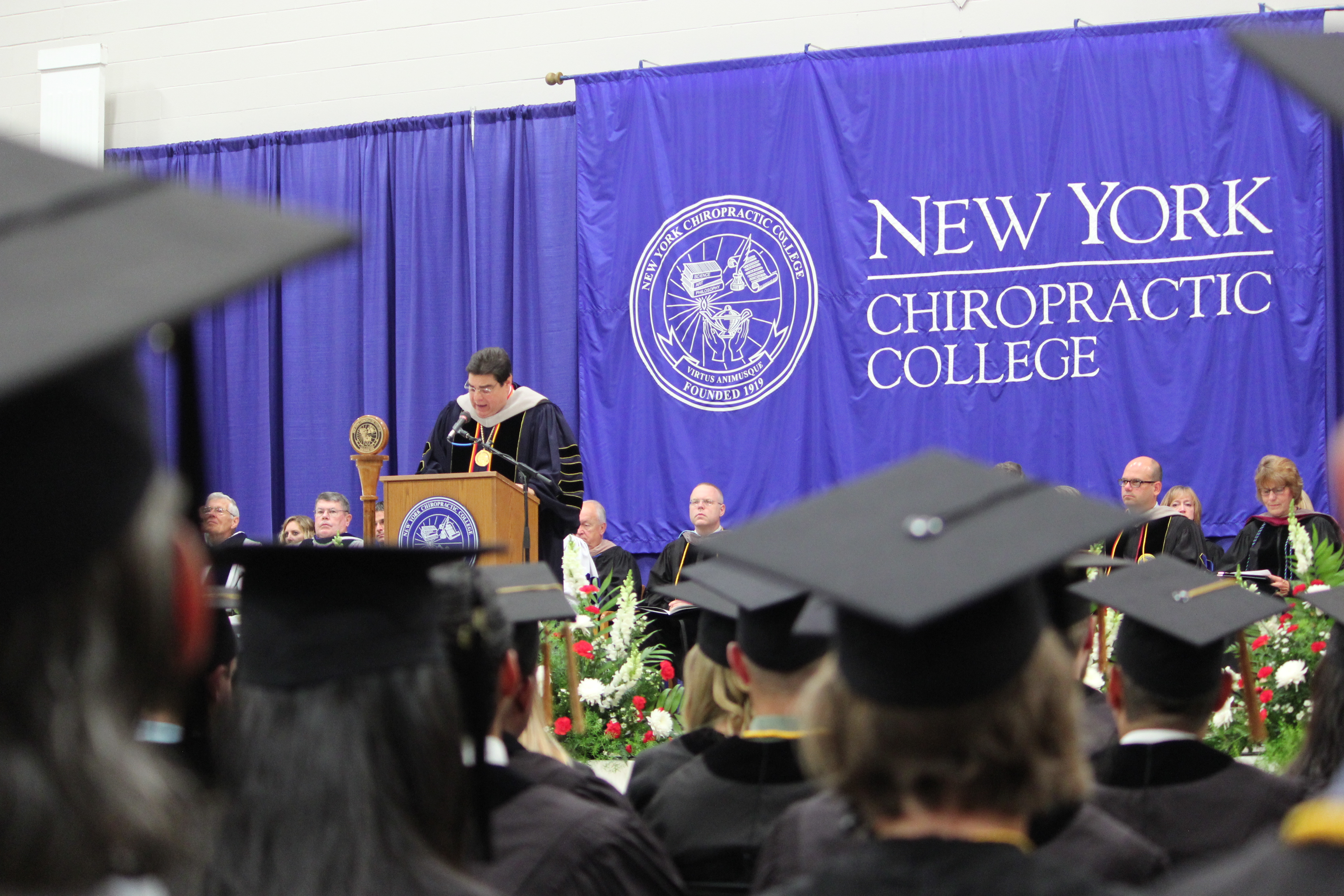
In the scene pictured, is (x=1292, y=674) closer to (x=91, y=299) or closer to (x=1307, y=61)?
(x=1307, y=61)

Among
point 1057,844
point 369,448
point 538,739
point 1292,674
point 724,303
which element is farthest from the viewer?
point 724,303

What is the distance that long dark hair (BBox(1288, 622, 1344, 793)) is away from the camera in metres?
2.60

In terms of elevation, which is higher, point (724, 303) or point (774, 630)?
point (724, 303)

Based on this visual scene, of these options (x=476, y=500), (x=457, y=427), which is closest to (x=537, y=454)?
(x=457, y=427)

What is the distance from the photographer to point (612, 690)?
445cm

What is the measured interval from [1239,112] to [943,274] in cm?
217

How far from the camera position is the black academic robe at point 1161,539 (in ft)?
25.1

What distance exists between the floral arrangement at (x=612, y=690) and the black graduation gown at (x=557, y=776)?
1.88m

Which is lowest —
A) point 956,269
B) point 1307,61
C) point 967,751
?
point 967,751

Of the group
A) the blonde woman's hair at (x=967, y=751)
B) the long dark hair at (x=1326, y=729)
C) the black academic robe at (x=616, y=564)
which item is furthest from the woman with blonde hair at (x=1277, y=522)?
the blonde woman's hair at (x=967, y=751)

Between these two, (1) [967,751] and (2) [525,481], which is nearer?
(1) [967,751]

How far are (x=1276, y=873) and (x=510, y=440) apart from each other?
280 inches

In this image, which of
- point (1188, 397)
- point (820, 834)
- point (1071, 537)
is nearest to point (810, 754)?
point (1071, 537)

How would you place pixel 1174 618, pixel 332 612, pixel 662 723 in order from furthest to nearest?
1. pixel 662 723
2. pixel 1174 618
3. pixel 332 612
